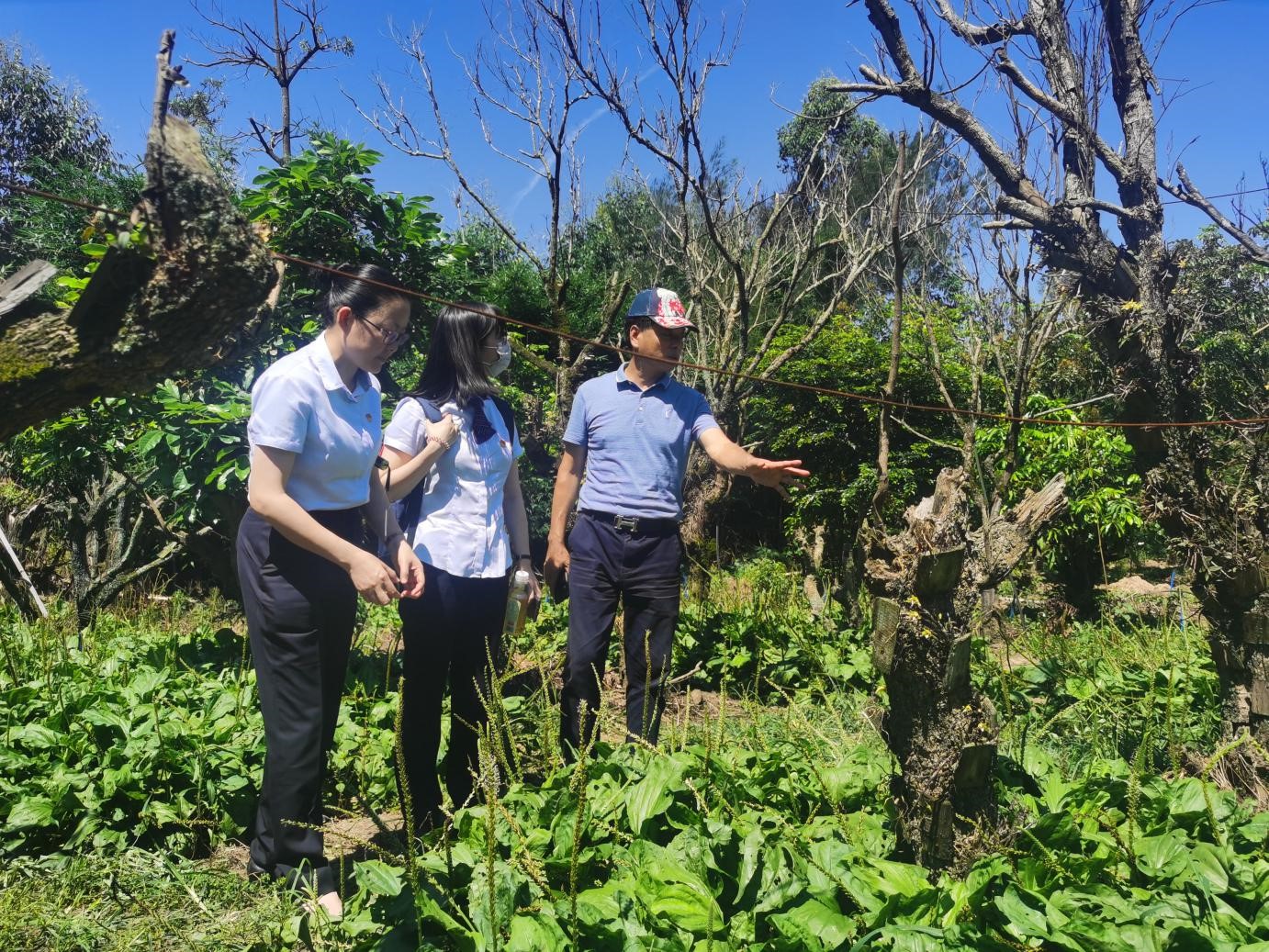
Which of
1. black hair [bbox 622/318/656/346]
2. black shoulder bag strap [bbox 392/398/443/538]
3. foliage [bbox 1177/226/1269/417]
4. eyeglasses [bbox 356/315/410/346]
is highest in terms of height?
foliage [bbox 1177/226/1269/417]

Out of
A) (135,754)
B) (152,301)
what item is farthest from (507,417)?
(135,754)

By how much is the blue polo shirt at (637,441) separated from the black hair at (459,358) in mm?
556

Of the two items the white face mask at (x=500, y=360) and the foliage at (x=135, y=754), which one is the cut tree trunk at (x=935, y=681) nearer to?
the white face mask at (x=500, y=360)

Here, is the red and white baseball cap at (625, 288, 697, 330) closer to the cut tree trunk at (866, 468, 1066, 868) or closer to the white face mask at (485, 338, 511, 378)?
the white face mask at (485, 338, 511, 378)

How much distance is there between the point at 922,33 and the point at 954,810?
146 inches

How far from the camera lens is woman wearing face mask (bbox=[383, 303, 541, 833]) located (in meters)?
2.61

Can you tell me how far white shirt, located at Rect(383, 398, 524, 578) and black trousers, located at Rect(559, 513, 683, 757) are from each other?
0.43 m

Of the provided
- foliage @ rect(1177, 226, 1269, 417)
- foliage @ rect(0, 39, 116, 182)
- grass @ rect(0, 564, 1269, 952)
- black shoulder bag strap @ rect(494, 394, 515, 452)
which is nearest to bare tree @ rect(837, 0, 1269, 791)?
grass @ rect(0, 564, 1269, 952)

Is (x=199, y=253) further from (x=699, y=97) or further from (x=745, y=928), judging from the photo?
(x=699, y=97)

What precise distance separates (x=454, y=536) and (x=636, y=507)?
71cm

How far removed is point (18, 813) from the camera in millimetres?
2652

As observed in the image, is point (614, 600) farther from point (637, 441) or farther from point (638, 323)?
point (638, 323)

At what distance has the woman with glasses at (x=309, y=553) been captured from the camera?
2182 millimetres

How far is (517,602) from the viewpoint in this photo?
10.0 ft
